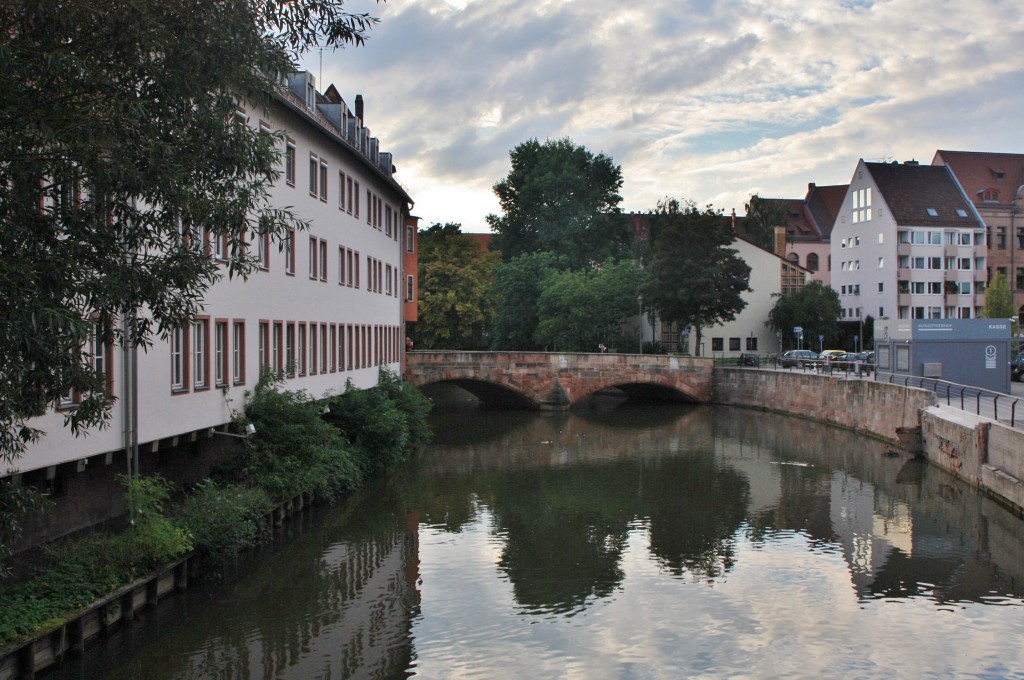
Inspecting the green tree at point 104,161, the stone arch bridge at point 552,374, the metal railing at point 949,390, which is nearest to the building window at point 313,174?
the green tree at point 104,161

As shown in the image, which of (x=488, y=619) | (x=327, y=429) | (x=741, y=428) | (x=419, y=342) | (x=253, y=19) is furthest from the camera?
(x=419, y=342)

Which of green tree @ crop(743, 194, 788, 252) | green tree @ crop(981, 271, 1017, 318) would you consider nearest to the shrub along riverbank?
green tree @ crop(981, 271, 1017, 318)

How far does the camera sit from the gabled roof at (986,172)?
266 ft

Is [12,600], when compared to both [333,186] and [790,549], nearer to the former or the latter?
[790,549]

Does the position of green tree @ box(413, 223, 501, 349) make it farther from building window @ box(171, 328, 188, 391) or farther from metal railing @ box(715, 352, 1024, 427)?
building window @ box(171, 328, 188, 391)

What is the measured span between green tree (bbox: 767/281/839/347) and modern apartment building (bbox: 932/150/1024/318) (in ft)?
51.0

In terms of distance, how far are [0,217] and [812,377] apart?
40978 mm

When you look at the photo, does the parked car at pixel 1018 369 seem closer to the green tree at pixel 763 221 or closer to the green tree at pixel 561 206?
the green tree at pixel 561 206

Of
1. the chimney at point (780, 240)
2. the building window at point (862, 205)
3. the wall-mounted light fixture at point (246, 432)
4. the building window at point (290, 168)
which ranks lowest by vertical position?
the wall-mounted light fixture at point (246, 432)

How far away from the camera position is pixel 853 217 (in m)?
82.0

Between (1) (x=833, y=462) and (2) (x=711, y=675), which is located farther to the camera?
(1) (x=833, y=462)

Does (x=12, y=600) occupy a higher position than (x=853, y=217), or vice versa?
(x=853, y=217)

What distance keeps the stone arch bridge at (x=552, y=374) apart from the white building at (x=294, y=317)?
613cm

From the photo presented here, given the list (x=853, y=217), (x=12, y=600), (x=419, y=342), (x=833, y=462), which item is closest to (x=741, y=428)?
(x=833, y=462)
